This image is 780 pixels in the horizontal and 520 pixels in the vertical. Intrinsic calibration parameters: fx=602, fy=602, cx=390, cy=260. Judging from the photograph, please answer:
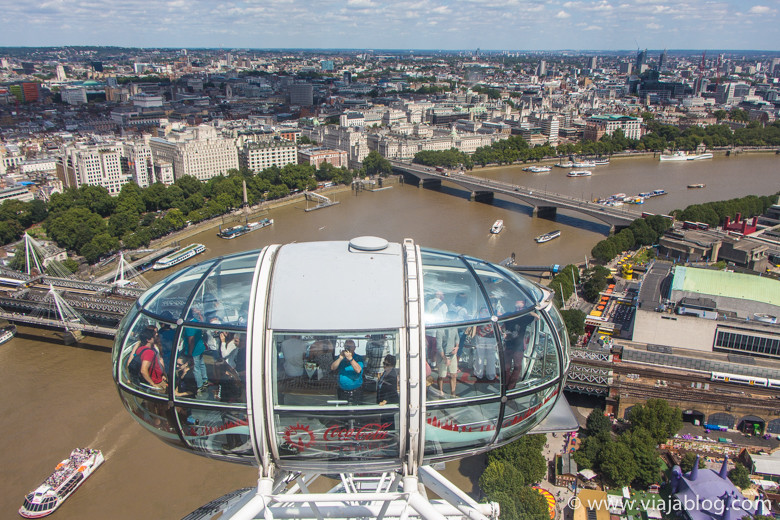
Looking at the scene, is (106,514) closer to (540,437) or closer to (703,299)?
(540,437)

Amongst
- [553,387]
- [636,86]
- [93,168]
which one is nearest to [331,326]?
[553,387]

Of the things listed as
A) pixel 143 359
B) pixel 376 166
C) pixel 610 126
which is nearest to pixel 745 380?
pixel 143 359

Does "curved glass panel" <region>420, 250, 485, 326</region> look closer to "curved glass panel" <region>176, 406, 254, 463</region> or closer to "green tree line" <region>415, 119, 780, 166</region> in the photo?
"curved glass panel" <region>176, 406, 254, 463</region>

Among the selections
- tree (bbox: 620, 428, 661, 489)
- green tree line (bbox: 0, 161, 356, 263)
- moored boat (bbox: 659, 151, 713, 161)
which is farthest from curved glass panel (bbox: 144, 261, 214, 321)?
moored boat (bbox: 659, 151, 713, 161)

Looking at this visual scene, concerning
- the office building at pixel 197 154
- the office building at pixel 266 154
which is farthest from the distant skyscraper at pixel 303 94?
the office building at pixel 197 154

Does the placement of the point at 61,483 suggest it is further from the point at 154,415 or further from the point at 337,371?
the point at 337,371

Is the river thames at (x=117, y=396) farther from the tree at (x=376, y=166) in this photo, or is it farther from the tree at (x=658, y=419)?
the tree at (x=376, y=166)
